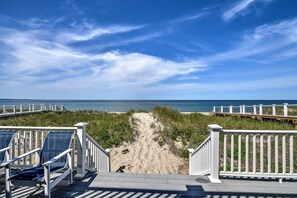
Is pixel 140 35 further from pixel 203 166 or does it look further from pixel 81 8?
pixel 203 166

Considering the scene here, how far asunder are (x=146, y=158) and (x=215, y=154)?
4.85 m

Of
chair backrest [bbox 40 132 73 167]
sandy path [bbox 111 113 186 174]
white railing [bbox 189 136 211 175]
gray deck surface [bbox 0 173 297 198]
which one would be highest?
chair backrest [bbox 40 132 73 167]

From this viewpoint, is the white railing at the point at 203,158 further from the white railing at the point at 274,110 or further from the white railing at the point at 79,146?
the white railing at the point at 274,110

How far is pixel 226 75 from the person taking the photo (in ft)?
96.3

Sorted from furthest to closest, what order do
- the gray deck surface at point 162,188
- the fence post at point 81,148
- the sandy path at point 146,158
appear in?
the sandy path at point 146,158
the fence post at point 81,148
the gray deck surface at point 162,188

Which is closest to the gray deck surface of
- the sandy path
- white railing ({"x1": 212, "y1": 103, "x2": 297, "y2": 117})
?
the sandy path

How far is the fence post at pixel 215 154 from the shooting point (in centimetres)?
379

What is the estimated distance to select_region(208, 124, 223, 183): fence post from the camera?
3.79m

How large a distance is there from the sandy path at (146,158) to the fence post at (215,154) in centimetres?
345

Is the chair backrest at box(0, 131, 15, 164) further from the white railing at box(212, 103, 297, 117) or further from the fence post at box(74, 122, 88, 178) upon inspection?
the white railing at box(212, 103, 297, 117)

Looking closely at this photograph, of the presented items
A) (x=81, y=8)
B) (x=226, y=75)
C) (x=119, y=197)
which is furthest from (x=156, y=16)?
(x=226, y=75)

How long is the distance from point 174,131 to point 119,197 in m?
6.96

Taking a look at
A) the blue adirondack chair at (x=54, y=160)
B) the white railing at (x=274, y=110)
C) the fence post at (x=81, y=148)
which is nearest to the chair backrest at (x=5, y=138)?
the blue adirondack chair at (x=54, y=160)

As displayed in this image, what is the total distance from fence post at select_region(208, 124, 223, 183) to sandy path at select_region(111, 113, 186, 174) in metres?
3.45
